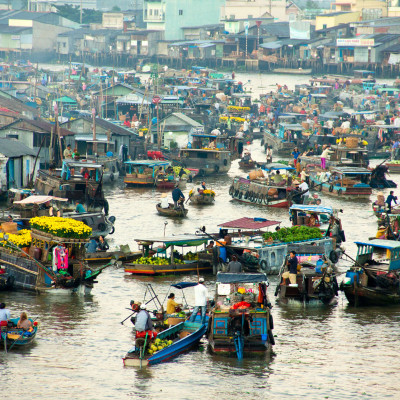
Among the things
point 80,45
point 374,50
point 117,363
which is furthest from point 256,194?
point 80,45

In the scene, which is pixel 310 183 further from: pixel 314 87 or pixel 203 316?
pixel 314 87

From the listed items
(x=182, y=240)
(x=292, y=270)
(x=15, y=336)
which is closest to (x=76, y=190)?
(x=182, y=240)

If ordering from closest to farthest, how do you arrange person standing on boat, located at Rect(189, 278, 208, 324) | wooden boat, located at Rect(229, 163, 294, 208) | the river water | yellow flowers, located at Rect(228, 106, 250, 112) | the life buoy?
the river water, person standing on boat, located at Rect(189, 278, 208, 324), the life buoy, wooden boat, located at Rect(229, 163, 294, 208), yellow flowers, located at Rect(228, 106, 250, 112)

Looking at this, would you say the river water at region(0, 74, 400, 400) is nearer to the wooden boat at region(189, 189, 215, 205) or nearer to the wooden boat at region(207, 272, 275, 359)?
the wooden boat at region(207, 272, 275, 359)

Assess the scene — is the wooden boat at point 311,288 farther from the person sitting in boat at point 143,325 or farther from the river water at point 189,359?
the person sitting in boat at point 143,325

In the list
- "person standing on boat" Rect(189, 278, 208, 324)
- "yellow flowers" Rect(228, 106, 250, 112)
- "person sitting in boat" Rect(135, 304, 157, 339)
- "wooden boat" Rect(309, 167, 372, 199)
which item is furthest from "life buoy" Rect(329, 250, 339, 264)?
"yellow flowers" Rect(228, 106, 250, 112)

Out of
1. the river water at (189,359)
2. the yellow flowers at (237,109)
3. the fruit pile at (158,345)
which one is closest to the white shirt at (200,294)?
the river water at (189,359)
